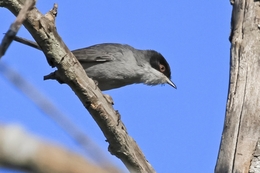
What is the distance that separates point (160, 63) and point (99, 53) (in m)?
A: 1.80

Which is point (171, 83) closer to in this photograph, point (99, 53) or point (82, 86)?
point (99, 53)

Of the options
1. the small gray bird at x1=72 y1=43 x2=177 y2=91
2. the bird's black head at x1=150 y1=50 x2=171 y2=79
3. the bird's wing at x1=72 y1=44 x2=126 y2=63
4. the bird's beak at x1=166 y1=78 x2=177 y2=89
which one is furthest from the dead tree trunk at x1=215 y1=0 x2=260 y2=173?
the bird's beak at x1=166 y1=78 x2=177 y2=89

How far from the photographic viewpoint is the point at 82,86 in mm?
4742

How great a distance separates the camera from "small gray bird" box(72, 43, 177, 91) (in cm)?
809

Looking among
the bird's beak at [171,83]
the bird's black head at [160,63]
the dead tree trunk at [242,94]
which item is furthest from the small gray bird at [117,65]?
the dead tree trunk at [242,94]

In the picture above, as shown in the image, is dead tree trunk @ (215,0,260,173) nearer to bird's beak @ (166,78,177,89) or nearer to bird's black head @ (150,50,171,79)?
bird's black head @ (150,50,171,79)

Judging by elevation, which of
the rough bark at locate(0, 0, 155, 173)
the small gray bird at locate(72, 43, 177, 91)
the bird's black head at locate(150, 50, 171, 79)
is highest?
the bird's black head at locate(150, 50, 171, 79)

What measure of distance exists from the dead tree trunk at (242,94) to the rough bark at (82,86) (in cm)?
94

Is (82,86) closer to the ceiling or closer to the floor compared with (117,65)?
Result: closer to the floor

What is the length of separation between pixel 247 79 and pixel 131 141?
156 cm

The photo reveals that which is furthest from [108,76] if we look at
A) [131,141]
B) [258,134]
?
[258,134]

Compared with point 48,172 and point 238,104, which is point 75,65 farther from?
point 48,172

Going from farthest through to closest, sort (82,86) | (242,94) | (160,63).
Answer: (160,63), (242,94), (82,86)

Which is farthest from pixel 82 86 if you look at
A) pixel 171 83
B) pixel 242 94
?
pixel 171 83
